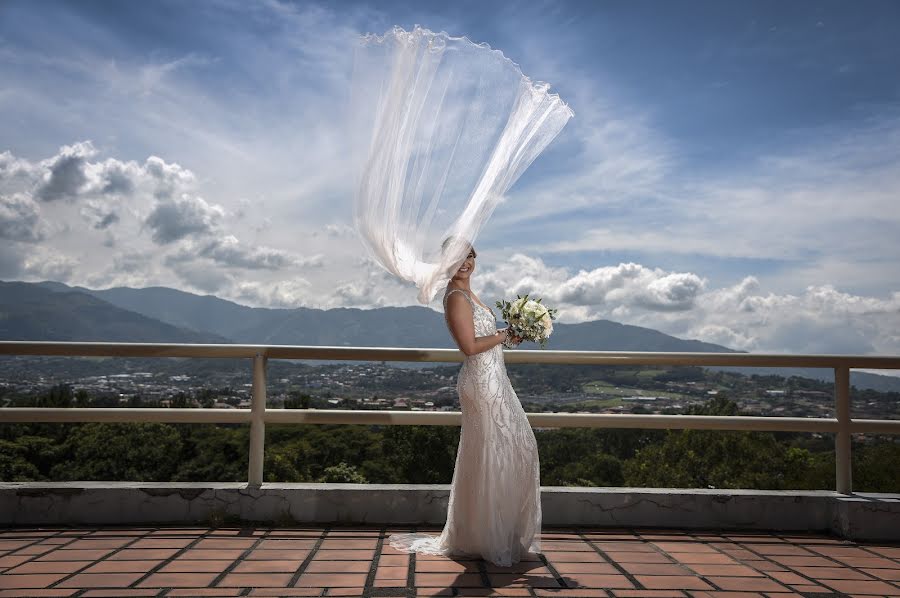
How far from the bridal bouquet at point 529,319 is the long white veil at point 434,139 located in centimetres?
43

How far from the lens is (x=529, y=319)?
396 centimetres

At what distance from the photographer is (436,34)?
157 inches

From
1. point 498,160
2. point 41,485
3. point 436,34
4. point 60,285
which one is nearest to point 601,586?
point 498,160

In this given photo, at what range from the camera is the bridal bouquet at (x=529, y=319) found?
395cm

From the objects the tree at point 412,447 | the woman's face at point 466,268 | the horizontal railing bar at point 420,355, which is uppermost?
the woman's face at point 466,268

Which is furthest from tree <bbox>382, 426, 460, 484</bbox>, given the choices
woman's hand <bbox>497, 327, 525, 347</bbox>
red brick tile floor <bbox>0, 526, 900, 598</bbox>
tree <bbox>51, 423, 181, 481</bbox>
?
woman's hand <bbox>497, 327, 525, 347</bbox>

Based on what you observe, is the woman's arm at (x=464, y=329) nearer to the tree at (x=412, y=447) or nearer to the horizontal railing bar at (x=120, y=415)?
the horizontal railing bar at (x=120, y=415)

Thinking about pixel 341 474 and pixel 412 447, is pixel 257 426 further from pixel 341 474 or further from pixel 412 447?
pixel 341 474

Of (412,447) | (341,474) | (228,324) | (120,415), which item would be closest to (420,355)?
(120,415)

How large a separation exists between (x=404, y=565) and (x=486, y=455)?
76 cm

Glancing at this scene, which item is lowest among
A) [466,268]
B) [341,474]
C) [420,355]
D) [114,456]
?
[114,456]

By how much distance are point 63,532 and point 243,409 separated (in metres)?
1.35

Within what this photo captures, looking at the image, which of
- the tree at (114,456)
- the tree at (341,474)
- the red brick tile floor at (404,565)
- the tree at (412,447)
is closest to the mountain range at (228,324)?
the red brick tile floor at (404,565)

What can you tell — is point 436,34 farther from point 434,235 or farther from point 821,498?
point 821,498
